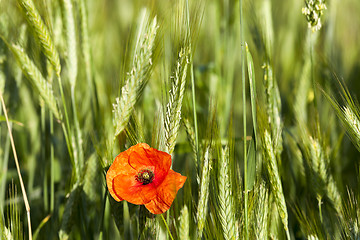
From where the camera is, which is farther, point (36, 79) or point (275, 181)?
point (36, 79)

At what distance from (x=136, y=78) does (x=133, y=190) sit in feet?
0.82

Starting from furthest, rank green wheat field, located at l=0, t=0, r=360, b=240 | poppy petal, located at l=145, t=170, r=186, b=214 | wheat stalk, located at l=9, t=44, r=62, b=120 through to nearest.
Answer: wheat stalk, located at l=9, t=44, r=62, b=120 → green wheat field, located at l=0, t=0, r=360, b=240 → poppy petal, located at l=145, t=170, r=186, b=214

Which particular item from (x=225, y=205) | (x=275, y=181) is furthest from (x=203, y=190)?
(x=275, y=181)

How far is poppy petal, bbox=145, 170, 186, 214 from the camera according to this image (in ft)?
2.28

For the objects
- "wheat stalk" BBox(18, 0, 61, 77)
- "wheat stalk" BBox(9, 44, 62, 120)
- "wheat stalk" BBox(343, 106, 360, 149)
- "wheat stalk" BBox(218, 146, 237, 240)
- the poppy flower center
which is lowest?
"wheat stalk" BBox(218, 146, 237, 240)

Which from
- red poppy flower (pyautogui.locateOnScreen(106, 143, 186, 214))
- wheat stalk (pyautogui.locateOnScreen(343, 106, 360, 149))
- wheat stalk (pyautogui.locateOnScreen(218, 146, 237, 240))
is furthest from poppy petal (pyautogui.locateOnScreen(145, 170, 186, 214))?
wheat stalk (pyautogui.locateOnScreen(343, 106, 360, 149))

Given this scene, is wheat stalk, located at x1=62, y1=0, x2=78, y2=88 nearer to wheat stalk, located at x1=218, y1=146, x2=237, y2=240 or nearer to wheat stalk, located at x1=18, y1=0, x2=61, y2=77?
wheat stalk, located at x1=18, y1=0, x2=61, y2=77

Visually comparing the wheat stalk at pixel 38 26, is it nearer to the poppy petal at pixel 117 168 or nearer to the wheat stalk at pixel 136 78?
the wheat stalk at pixel 136 78

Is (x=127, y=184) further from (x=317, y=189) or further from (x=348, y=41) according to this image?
(x=348, y=41)

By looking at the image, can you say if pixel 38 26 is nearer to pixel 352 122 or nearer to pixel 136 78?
pixel 136 78

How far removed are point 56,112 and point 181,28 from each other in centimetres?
38

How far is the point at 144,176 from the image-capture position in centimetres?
79

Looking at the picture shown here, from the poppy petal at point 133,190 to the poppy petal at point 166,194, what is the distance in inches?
0.5

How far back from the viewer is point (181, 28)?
84cm
